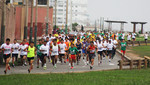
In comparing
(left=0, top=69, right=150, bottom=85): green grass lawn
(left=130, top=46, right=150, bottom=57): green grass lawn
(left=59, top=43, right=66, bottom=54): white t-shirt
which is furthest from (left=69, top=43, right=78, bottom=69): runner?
(left=130, top=46, right=150, bottom=57): green grass lawn

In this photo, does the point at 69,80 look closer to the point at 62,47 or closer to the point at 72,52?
the point at 72,52

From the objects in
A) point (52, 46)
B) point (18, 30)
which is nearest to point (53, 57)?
point (52, 46)

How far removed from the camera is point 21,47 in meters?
24.0

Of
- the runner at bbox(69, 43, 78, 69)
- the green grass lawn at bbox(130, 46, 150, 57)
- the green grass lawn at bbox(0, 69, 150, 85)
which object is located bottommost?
the green grass lawn at bbox(130, 46, 150, 57)

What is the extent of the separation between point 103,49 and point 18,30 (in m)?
32.2

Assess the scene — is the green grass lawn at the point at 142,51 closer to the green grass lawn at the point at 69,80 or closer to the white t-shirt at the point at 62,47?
the white t-shirt at the point at 62,47

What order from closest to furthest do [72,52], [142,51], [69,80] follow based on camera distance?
1. [69,80]
2. [72,52]
3. [142,51]

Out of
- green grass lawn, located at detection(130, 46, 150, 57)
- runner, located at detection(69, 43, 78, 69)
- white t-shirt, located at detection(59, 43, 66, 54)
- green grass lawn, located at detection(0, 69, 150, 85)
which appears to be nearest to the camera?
green grass lawn, located at detection(0, 69, 150, 85)

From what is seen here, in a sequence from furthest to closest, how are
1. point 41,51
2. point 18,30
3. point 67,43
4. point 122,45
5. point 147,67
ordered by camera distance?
point 18,30
point 122,45
point 67,43
point 147,67
point 41,51

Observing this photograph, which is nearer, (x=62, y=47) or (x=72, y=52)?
(x=72, y=52)

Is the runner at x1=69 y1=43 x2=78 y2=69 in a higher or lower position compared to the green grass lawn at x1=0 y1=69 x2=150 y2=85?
higher

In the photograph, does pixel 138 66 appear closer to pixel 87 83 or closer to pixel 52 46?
pixel 52 46

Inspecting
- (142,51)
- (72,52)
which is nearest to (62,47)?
(72,52)

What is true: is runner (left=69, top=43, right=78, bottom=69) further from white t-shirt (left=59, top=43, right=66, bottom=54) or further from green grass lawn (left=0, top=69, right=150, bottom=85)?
green grass lawn (left=0, top=69, right=150, bottom=85)
